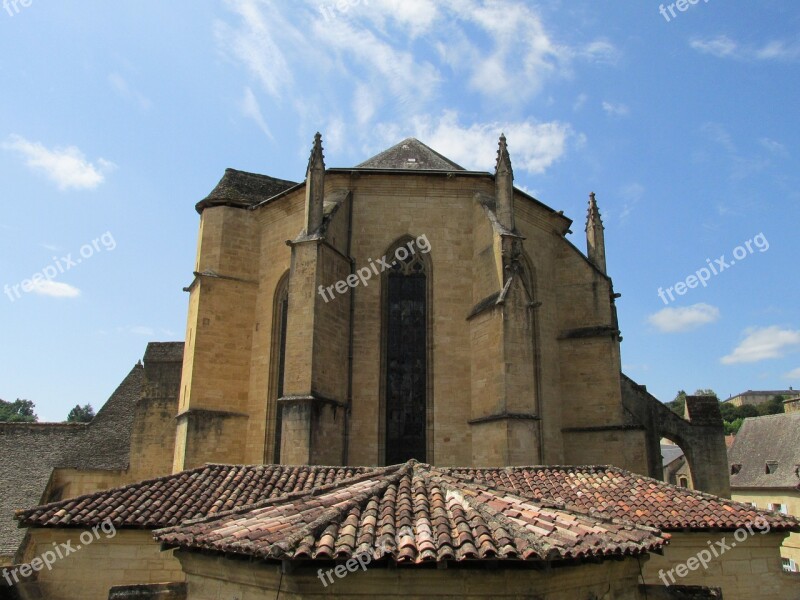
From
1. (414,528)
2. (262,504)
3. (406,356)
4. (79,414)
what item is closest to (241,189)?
(406,356)

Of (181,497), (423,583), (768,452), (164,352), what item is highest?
(164,352)

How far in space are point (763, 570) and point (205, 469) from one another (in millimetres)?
10250

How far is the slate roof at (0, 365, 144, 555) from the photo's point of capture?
2111 cm

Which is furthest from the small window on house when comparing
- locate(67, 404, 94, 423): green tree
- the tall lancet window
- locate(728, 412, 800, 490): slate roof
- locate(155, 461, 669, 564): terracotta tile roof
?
locate(67, 404, 94, 423): green tree

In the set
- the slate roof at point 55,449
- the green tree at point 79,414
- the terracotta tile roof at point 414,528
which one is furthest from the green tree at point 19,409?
the terracotta tile roof at point 414,528

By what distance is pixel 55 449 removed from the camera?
22891 millimetres

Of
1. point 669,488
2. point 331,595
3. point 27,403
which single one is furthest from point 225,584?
point 27,403

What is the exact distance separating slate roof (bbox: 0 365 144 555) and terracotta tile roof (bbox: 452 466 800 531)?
16.6 m

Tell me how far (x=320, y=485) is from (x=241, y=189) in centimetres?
1197

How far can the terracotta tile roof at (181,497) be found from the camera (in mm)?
9969

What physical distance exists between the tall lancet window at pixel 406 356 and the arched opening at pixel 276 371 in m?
2.70

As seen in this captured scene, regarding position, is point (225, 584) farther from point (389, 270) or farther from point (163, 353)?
point (163, 353)

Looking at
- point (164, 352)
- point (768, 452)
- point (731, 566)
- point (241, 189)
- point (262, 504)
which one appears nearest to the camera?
point (262, 504)

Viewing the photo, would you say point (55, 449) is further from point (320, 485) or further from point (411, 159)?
point (320, 485)
